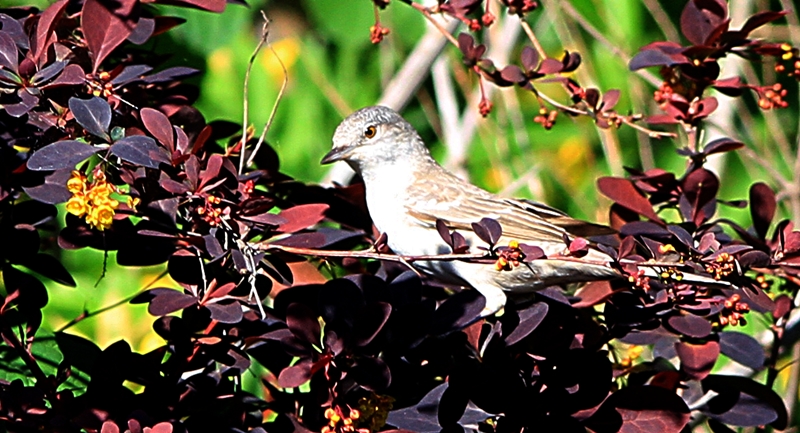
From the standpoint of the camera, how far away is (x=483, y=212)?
3.55 m

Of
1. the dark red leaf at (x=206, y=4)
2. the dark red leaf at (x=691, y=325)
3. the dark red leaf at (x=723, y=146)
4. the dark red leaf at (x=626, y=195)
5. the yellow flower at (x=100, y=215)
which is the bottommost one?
the dark red leaf at (x=691, y=325)

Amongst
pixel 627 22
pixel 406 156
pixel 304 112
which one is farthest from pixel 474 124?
pixel 627 22

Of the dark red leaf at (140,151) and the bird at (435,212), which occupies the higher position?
the dark red leaf at (140,151)

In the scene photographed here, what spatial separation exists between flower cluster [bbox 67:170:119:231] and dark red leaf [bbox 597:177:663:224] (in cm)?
139

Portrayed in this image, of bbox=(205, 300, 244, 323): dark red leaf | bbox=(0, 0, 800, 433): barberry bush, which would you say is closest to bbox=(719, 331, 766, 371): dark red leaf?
bbox=(0, 0, 800, 433): barberry bush

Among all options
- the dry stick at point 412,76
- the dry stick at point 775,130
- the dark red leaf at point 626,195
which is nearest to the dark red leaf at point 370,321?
the dark red leaf at point 626,195

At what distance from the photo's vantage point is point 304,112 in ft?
18.4

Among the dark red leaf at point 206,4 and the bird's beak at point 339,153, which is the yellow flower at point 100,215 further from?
the bird's beak at point 339,153

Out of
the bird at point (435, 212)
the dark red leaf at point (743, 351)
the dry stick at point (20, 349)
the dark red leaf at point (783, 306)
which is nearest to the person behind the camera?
the dry stick at point (20, 349)

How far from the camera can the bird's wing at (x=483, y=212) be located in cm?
331

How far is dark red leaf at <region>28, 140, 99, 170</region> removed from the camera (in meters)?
1.84

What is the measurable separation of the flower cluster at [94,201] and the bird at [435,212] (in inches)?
49.8

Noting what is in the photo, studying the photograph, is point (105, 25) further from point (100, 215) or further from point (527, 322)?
point (527, 322)

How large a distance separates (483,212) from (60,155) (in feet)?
6.43
